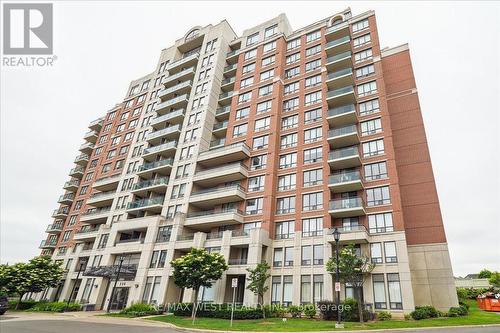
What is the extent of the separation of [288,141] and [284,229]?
Answer: 11.9 m

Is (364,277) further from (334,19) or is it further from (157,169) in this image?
(334,19)

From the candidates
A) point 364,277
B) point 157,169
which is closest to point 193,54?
point 157,169

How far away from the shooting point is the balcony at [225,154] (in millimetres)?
40844

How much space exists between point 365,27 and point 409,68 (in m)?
9.01

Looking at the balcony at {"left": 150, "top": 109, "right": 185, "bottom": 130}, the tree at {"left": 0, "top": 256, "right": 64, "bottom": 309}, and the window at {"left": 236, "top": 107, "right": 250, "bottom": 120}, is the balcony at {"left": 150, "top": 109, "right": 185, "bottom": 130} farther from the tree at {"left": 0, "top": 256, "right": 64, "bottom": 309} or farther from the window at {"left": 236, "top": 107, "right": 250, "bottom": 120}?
the tree at {"left": 0, "top": 256, "right": 64, "bottom": 309}

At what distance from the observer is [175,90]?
54094 millimetres

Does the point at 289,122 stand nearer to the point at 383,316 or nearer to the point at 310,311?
the point at 310,311

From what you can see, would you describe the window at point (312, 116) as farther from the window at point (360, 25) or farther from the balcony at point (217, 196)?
the window at point (360, 25)

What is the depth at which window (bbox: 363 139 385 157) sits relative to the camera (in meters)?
35.1

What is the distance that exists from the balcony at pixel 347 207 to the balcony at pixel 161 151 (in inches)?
1032

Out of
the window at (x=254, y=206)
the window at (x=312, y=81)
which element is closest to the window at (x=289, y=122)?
the window at (x=312, y=81)

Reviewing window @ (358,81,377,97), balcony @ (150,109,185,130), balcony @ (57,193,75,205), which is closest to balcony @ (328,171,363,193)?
window @ (358,81,377,97)

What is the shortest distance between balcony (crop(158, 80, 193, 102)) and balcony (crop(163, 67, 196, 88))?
161cm

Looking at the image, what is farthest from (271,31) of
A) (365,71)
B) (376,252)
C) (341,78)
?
(376,252)
